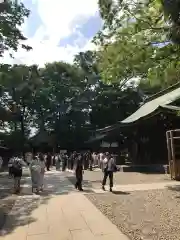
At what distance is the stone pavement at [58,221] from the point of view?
8.24 metres

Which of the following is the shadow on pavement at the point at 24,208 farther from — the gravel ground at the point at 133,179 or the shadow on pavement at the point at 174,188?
the shadow on pavement at the point at 174,188

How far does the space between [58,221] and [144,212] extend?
8.17 feet

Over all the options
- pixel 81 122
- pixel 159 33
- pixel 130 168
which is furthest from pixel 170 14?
pixel 81 122

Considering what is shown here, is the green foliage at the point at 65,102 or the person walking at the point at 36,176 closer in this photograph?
the person walking at the point at 36,176

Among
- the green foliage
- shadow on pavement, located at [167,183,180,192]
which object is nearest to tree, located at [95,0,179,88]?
shadow on pavement, located at [167,183,180,192]

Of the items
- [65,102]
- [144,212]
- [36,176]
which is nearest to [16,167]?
[36,176]

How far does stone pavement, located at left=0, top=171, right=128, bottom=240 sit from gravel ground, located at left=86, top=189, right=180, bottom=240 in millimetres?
320

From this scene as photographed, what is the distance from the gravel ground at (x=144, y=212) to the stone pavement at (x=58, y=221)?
1.05ft

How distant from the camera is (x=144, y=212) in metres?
10.3

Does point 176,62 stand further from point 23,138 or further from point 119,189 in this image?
point 23,138

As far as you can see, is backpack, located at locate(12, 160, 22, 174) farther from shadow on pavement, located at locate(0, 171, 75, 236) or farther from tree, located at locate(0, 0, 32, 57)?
tree, located at locate(0, 0, 32, 57)

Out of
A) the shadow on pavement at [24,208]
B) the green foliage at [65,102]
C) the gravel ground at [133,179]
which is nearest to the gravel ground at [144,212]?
the shadow on pavement at [24,208]

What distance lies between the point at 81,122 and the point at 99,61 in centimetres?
3745

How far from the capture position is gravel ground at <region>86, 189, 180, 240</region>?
26.9ft
